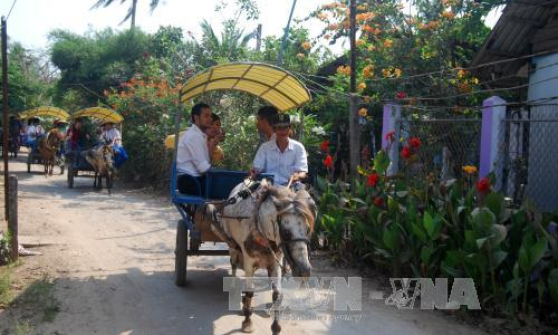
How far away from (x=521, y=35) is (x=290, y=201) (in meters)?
7.09

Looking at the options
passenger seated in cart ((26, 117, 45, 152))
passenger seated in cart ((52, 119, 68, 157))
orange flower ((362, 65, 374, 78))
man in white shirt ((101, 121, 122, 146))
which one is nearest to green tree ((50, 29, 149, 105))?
passenger seated in cart ((26, 117, 45, 152))

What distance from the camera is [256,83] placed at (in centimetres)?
709

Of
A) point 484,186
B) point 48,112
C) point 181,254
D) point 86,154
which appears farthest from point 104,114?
point 484,186

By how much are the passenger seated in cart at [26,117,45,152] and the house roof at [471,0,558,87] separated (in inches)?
589

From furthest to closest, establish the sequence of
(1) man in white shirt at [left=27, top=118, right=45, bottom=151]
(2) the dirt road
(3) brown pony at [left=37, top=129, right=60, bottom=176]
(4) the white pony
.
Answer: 1. (1) man in white shirt at [left=27, top=118, right=45, bottom=151]
2. (3) brown pony at [left=37, top=129, right=60, bottom=176]
3. (2) the dirt road
4. (4) the white pony

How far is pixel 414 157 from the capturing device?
6.53m

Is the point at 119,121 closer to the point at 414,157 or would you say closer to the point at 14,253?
the point at 14,253

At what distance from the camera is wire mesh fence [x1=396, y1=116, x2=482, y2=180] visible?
7.91 m

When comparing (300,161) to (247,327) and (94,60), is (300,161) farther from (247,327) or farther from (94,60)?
(94,60)

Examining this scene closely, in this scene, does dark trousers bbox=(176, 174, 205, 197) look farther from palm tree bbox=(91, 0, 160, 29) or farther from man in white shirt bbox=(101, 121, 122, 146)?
palm tree bbox=(91, 0, 160, 29)

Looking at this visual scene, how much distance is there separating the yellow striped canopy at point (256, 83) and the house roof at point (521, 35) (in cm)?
391

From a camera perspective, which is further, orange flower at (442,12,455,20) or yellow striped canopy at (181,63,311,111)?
orange flower at (442,12,455,20)

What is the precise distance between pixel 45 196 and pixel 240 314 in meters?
9.61

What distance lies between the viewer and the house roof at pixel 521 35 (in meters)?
8.86
